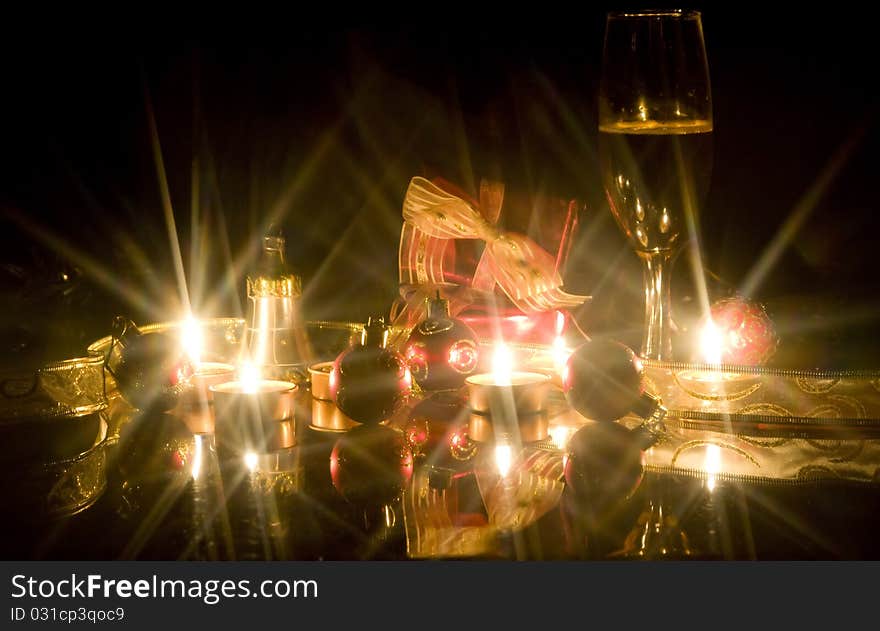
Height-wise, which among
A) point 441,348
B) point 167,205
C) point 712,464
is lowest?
point 712,464

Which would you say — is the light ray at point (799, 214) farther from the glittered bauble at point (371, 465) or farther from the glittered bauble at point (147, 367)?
the glittered bauble at point (147, 367)

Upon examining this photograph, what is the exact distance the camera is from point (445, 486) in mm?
686

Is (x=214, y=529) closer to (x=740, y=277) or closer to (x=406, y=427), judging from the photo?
(x=406, y=427)

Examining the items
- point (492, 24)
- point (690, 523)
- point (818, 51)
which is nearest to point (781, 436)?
point (690, 523)

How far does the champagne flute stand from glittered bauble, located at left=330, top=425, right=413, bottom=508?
295mm

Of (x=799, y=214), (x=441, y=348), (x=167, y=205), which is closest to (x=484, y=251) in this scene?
(x=441, y=348)

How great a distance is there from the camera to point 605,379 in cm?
81

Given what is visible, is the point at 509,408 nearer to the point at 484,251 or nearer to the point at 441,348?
the point at 441,348

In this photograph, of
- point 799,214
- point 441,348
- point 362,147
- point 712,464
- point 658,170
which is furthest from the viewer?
point 362,147

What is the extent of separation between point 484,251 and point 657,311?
0.67ft

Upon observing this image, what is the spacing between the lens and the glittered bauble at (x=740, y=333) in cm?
91

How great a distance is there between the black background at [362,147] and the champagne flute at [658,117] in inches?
10.0

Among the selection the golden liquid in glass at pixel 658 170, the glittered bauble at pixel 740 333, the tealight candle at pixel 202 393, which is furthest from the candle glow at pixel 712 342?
the tealight candle at pixel 202 393

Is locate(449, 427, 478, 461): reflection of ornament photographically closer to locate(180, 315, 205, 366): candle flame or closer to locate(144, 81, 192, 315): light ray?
locate(180, 315, 205, 366): candle flame
